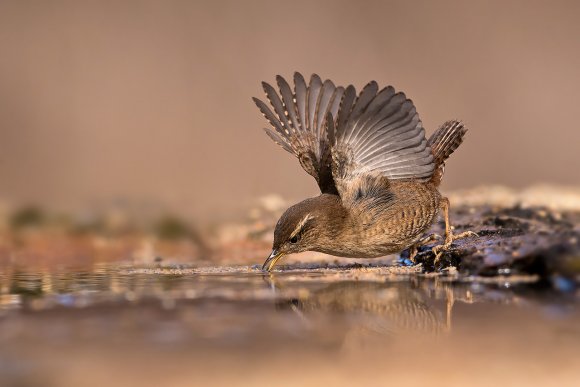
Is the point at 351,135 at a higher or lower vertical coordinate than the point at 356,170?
higher

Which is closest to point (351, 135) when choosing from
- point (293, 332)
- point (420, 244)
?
point (420, 244)

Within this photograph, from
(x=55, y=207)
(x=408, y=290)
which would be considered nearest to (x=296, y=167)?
(x=55, y=207)

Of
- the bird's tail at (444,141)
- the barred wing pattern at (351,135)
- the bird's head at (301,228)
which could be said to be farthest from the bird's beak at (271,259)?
the bird's tail at (444,141)

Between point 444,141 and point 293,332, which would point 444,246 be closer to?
point 444,141

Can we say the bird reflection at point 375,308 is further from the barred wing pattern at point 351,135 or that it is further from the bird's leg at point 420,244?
the bird's leg at point 420,244

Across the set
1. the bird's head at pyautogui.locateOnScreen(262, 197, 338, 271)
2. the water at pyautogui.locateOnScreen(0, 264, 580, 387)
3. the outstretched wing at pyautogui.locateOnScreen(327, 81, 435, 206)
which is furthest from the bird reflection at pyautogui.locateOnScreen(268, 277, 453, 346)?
the outstretched wing at pyautogui.locateOnScreen(327, 81, 435, 206)

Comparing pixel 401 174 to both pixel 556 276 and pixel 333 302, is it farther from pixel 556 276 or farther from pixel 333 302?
pixel 333 302

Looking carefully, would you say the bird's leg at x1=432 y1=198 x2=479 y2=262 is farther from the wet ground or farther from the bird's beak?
the bird's beak
